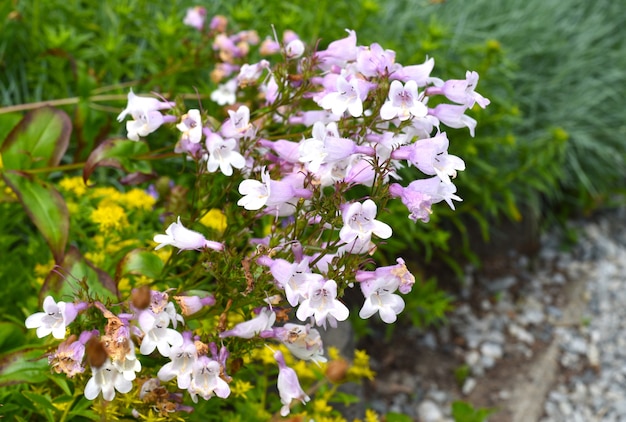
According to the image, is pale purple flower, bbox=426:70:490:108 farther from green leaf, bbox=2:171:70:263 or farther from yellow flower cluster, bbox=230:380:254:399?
green leaf, bbox=2:171:70:263

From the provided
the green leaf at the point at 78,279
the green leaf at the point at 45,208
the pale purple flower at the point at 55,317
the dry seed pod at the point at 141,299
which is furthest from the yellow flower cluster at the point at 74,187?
the dry seed pod at the point at 141,299

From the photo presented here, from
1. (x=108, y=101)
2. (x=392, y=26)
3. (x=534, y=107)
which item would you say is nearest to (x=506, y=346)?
(x=534, y=107)

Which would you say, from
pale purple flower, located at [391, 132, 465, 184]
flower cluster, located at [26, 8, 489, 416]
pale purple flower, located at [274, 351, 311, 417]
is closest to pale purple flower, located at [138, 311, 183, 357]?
flower cluster, located at [26, 8, 489, 416]

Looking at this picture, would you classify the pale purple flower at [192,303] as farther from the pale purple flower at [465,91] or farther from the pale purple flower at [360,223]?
the pale purple flower at [465,91]

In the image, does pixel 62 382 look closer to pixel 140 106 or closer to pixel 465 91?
pixel 140 106

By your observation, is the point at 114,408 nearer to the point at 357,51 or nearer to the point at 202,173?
the point at 202,173

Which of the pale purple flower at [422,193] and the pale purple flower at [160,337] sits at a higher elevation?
the pale purple flower at [422,193]
